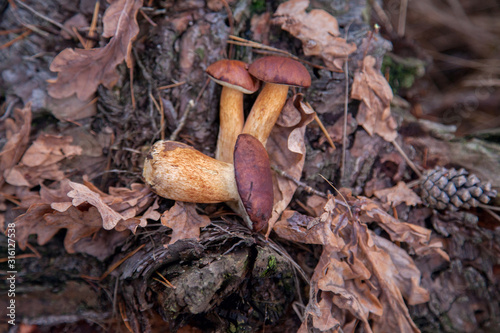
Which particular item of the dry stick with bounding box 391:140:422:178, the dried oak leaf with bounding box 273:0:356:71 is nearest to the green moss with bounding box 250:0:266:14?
the dried oak leaf with bounding box 273:0:356:71

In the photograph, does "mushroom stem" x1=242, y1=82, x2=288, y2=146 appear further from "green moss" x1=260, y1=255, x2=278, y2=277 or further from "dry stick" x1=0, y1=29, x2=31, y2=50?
"dry stick" x1=0, y1=29, x2=31, y2=50

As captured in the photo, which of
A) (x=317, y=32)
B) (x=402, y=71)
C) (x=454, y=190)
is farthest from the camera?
(x=402, y=71)

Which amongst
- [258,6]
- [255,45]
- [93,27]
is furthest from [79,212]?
[258,6]

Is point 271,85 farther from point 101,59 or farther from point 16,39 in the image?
point 16,39

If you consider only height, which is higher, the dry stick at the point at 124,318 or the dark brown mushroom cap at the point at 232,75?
the dark brown mushroom cap at the point at 232,75

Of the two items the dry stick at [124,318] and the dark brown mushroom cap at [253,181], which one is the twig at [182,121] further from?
the dry stick at [124,318]

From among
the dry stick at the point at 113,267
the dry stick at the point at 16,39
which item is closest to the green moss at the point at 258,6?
the dry stick at the point at 16,39

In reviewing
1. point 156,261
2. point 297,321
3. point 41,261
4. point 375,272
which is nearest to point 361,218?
point 375,272
